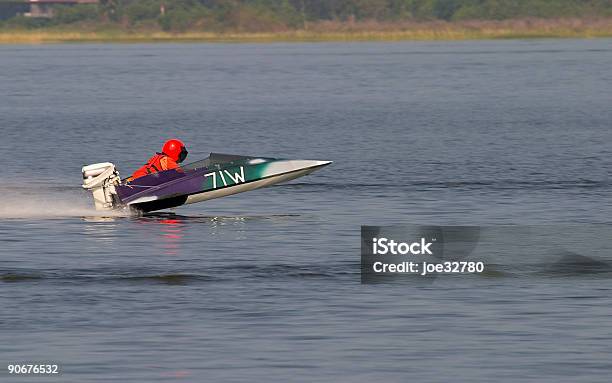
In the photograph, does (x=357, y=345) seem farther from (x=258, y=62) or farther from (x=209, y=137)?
(x=258, y=62)

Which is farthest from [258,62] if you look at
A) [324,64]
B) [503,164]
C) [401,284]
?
[401,284]

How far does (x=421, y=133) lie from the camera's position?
221 feet

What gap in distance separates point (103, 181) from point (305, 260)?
832 centimetres

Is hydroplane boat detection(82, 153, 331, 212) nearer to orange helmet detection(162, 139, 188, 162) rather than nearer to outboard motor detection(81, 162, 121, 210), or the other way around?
outboard motor detection(81, 162, 121, 210)

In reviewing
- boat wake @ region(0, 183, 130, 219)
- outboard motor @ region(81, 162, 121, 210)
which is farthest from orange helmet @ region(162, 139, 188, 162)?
boat wake @ region(0, 183, 130, 219)

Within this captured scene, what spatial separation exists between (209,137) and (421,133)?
9.88 m

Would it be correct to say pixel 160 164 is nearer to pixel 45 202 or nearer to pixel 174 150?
pixel 174 150

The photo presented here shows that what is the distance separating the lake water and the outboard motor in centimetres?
54

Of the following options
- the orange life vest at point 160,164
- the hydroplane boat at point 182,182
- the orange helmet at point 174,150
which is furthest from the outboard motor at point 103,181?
the orange helmet at point 174,150

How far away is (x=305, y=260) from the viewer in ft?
95.3

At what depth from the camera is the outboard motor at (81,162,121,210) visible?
35406mm

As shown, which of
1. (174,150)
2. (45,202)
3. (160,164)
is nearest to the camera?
(174,150)

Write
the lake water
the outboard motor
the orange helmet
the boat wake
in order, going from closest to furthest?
the lake water, the orange helmet, the outboard motor, the boat wake

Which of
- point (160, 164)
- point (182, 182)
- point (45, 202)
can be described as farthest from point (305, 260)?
point (45, 202)
